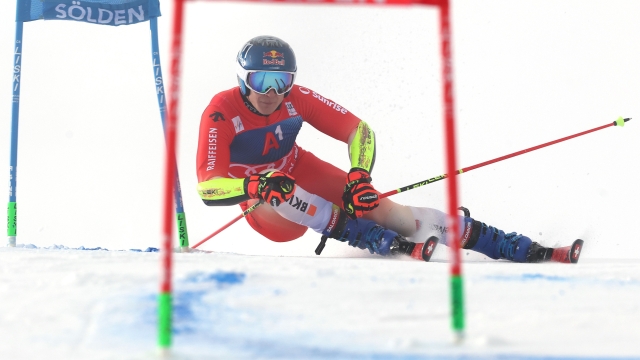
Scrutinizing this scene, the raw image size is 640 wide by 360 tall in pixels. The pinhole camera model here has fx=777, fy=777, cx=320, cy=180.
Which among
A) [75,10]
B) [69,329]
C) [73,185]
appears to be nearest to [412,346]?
[69,329]

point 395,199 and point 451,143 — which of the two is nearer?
point 451,143

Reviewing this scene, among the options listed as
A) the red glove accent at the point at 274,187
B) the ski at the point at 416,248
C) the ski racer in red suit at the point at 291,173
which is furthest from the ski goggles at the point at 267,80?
the ski at the point at 416,248

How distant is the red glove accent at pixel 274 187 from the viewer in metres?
3.86

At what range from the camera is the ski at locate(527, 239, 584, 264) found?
3.82m

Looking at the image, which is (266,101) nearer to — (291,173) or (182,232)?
(291,173)

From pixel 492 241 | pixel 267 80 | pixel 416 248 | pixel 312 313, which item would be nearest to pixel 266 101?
pixel 267 80

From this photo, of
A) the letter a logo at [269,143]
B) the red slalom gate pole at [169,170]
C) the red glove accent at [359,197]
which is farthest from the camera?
the letter a logo at [269,143]

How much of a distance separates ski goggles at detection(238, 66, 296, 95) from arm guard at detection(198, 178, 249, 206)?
532mm

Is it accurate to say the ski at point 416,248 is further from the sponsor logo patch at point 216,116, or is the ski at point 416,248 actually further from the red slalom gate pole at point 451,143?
the red slalom gate pole at point 451,143

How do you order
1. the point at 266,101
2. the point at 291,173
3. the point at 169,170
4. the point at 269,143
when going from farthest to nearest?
the point at 291,173 → the point at 269,143 → the point at 266,101 → the point at 169,170

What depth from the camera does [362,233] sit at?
4.16 m

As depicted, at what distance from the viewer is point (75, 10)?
470cm

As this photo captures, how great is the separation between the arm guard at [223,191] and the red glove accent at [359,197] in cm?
53

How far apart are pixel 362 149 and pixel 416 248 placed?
76 centimetres
